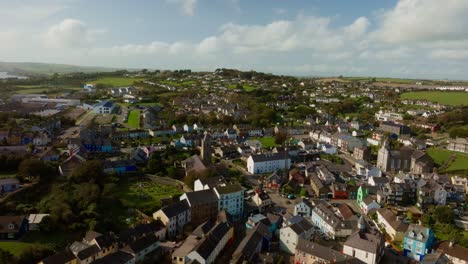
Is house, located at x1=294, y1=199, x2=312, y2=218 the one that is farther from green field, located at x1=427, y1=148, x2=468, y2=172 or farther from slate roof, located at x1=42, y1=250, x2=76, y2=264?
green field, located at x1=427, y1=148, x2=468, y2=172

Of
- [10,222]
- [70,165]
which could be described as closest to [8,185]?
[70,165]

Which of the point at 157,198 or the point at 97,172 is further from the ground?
the point at 97,172

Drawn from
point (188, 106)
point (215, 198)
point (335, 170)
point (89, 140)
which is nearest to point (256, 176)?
point (335, 170)

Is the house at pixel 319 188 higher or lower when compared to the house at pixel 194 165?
lower

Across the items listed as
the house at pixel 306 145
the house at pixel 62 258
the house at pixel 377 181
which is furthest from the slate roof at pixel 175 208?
the house at pixel 306 145

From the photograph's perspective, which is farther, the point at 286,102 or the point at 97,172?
the point at 286,102

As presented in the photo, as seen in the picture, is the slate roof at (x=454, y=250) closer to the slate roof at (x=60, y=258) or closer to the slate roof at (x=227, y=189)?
the slate roof at (x=227, y=189)

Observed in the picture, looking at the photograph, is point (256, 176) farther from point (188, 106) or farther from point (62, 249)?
point (188, 106)
